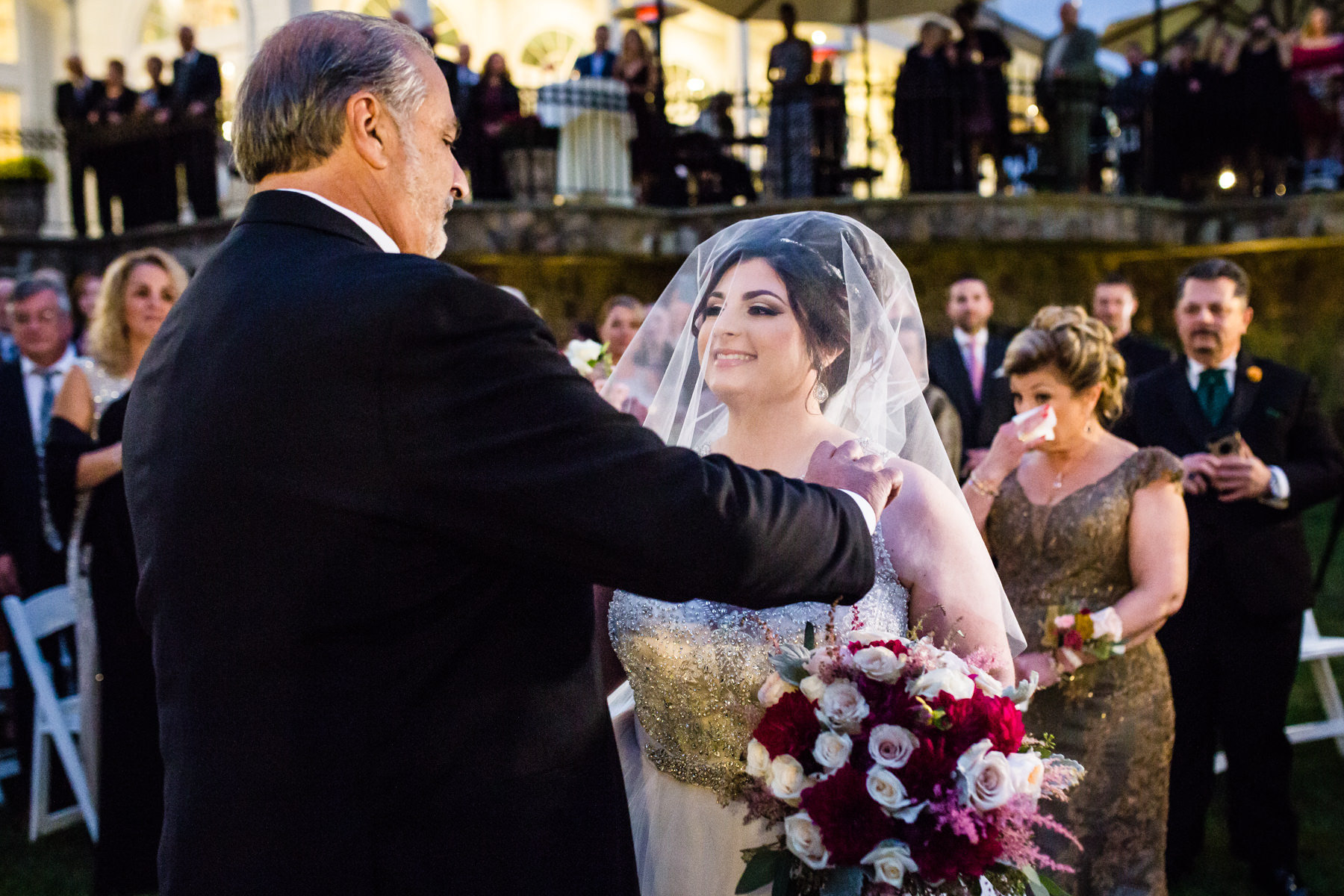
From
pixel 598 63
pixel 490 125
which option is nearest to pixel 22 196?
pixel 490 125

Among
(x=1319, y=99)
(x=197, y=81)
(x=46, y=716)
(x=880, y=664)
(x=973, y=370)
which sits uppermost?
(x=197, y=81)

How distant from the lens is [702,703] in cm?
239

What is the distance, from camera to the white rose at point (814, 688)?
1.94m

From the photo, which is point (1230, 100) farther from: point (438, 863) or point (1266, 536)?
point (438, 863)

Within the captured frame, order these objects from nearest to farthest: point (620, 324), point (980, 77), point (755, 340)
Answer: point (755, 340)
point (620, 324)
point (980, 77)

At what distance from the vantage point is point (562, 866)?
5.65ft

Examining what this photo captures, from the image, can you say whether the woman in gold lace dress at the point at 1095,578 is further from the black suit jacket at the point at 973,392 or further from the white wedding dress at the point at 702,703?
the black suit jacket at the point at 973,392

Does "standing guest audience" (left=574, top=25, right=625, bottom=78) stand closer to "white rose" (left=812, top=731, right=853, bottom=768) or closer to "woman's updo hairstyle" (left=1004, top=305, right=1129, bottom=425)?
"woman's updo hairstyle" (left=1004, top=305, right=1129, bottom=425)

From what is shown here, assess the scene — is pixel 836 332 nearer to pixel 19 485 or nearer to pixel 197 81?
pixel 19 485

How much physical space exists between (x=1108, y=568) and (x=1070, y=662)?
1.21 ft

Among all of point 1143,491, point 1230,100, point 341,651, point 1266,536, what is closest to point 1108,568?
point 1143,491

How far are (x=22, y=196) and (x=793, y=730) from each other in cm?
1312

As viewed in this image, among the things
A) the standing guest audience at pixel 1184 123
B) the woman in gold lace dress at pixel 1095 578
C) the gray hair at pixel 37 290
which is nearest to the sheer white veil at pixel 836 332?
the woman in gold lace dress at pixel 1095 578

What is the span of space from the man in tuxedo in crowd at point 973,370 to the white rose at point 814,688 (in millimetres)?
4261
